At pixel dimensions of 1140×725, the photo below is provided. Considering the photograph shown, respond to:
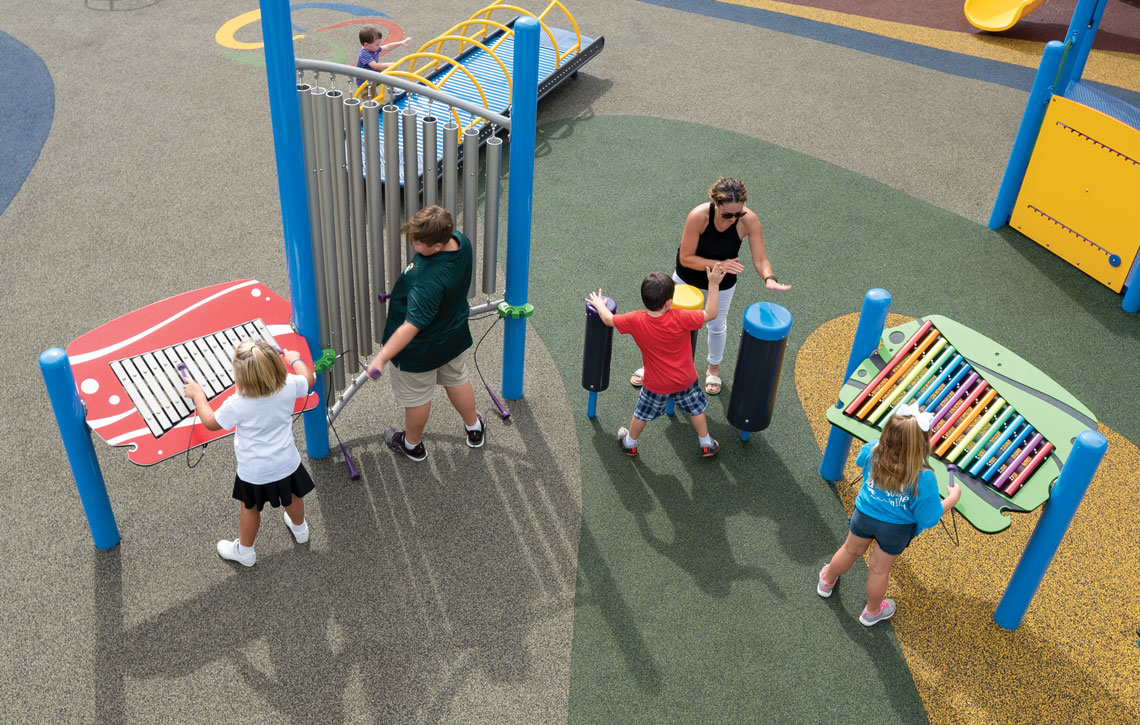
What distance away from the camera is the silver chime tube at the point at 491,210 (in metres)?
4.88

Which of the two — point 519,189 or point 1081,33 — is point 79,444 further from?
point 1081,33

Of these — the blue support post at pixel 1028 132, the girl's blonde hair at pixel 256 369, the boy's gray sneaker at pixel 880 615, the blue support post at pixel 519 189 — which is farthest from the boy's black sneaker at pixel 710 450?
the blue support post at pixel 1028 132

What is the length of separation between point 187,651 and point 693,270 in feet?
11.0

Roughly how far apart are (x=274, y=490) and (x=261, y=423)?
43cm

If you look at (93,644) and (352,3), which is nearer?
(93,644)

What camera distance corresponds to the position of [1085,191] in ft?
23.9

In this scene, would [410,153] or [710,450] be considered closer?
[410,153]

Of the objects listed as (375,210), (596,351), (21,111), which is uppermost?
(375,210)

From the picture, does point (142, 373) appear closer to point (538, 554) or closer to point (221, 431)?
point (221, 431)

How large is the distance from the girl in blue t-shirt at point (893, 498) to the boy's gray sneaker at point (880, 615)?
0.05m

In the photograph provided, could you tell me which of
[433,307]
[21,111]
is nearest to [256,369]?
[433,307]

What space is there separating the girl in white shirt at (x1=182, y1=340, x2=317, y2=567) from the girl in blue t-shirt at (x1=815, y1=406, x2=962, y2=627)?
259 centimetres

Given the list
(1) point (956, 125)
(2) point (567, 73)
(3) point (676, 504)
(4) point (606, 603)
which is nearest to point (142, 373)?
(4) point (606, 603)

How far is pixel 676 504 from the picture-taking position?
5.36 meters
